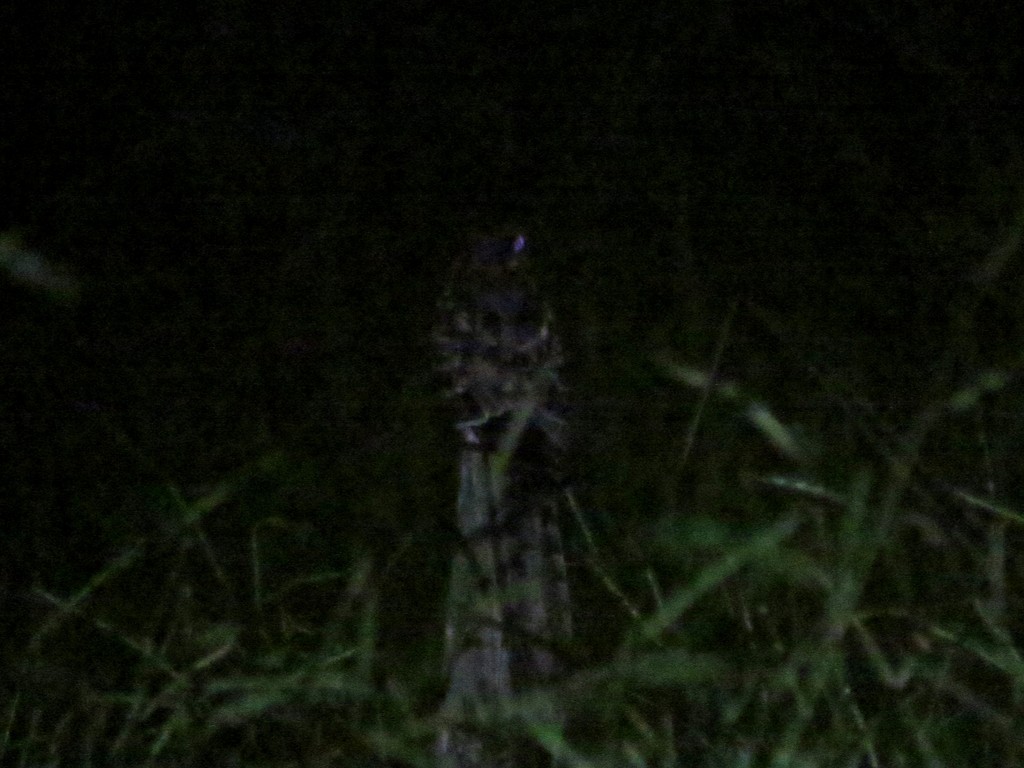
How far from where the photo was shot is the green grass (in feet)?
16.2

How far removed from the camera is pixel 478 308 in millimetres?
4641

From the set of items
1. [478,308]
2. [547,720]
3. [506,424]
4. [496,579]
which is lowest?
[547,720]

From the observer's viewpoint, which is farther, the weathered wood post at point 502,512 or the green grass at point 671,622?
the green grass at point 671,622

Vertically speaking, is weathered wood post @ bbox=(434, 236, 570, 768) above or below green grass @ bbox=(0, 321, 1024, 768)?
above

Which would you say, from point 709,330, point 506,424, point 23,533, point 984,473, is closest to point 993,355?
point 984,473

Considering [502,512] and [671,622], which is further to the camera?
[671,622]

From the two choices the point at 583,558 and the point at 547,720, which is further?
the point at 583,558

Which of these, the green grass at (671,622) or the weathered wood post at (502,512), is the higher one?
the weathered wood post at (502,512)

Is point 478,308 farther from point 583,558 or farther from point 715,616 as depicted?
point 715,616

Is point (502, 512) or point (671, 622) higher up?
point (502, 512)

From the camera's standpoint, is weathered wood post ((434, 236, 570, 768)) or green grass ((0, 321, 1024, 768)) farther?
green grass ((0, 321, 1024, 768))

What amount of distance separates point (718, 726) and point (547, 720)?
604 millimetres

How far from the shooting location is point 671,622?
6.26 meters

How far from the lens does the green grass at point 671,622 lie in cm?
495
